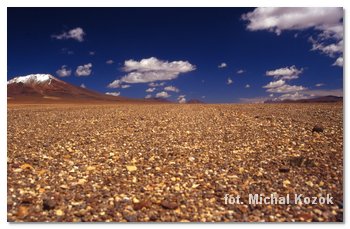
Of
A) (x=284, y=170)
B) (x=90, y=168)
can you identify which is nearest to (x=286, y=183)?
(x=284, y=170)

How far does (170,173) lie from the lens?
7.57 metres

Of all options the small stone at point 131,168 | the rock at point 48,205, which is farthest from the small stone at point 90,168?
the rock at point 48,205

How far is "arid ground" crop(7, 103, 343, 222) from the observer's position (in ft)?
20.2

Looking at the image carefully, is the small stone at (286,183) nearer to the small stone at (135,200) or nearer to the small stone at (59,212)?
the small stone at (135,200)

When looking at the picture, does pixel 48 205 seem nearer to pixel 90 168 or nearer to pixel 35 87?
pixel 90 168

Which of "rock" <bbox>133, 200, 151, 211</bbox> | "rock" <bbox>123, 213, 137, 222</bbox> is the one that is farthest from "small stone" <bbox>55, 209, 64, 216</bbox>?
"rock" <bbox>133, 200, 151, 211</bbox>

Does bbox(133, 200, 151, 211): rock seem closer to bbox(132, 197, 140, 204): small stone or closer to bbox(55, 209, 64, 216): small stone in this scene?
bbox(132, 197, 140, 204): small stone

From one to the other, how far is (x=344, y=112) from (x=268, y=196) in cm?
297

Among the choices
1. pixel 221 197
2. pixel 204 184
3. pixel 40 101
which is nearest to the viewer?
pixel 221 197

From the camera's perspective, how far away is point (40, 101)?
29.2m

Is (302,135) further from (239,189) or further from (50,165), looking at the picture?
(50,165)

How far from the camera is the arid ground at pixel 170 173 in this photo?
614 centimetres
